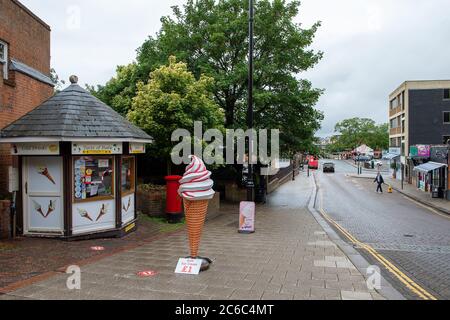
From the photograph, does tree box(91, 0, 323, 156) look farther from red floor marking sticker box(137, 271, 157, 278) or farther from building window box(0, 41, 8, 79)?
red floor marking sticker box(137, 271, 157, 278)

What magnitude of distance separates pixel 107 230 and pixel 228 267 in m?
4.30

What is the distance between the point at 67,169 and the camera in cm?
932

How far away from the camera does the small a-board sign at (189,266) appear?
6.60 m

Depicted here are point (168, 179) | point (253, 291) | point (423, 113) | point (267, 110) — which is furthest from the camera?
point (423, 113)

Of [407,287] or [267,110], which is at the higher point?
[267,110]

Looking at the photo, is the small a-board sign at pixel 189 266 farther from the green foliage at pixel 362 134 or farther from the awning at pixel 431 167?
the green foliage at pixel 362 134

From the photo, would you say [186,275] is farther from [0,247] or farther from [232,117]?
[232,117]

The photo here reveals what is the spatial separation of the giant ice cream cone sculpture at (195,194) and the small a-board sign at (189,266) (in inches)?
10.5

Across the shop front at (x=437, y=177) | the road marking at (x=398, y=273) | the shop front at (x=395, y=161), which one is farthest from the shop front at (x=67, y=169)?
the shop front at (x=395, y=161)

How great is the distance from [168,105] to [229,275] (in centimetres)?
893

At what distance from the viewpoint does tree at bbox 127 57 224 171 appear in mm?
14297

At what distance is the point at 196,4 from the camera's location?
862 inches

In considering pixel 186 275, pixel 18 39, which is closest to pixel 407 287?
pixel 186 275

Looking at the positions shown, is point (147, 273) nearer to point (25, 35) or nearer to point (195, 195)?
point (195, 195)
